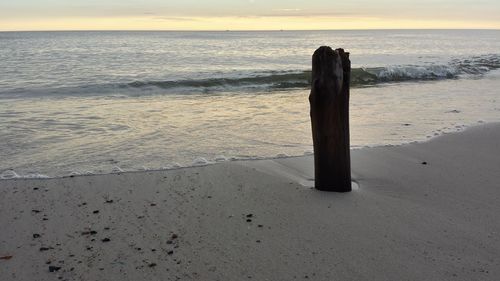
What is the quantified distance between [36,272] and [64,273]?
0.20 meters

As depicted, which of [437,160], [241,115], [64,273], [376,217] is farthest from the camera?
[241,115]

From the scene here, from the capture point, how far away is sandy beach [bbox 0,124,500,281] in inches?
127

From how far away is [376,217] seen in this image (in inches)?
162

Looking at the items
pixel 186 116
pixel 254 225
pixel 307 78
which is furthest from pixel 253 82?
pixel 254 225

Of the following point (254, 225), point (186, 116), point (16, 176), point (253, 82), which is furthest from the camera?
point (253, 82)

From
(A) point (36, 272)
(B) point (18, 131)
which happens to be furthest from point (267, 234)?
(B) point (18, 131)

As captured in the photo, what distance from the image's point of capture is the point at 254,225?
155 inches

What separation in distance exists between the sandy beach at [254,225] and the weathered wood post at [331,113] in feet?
0.81

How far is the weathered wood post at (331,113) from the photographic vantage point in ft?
14.5

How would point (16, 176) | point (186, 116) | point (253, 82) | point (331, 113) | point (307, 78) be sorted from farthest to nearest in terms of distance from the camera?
point (307, 78) → point (253, 82) → point (186, 116) → point (16, 176) → point (331, 113)

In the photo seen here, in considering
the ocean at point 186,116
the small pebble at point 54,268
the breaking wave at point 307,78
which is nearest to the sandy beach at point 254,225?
the small pebble at point 54,268

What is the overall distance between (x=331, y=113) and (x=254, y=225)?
1342 millimetres

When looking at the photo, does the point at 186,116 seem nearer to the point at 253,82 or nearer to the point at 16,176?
the point at 16,176

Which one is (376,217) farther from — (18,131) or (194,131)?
(18,131)
